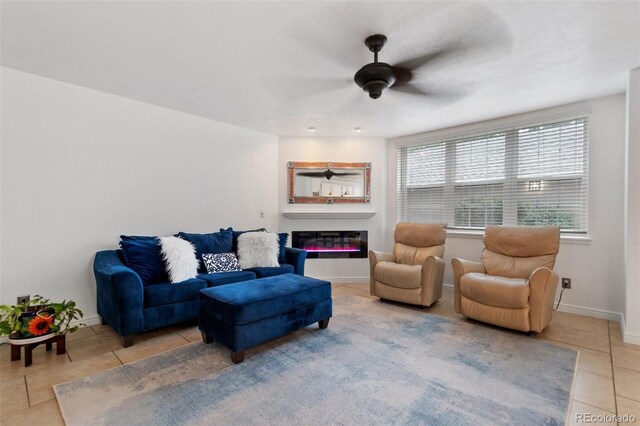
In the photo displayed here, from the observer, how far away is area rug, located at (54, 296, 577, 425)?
5.64ft

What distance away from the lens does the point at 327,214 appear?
4852mm

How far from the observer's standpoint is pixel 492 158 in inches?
Result: 164

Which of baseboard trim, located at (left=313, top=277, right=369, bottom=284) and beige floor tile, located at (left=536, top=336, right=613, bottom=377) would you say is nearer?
beige floor tile, located at (left=536, top=336, right=613, bottom=377)

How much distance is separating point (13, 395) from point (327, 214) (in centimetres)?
375

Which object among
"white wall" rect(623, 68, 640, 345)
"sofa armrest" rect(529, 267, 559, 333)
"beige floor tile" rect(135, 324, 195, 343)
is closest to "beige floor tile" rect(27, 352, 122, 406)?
"beige floor tile" rect(135, 324, 195, 343)

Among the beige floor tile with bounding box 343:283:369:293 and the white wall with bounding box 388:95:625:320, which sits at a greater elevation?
the white wall with bounding box 388:95:625:320

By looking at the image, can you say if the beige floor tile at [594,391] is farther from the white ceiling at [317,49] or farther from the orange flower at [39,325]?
the orange flower at [39,325]

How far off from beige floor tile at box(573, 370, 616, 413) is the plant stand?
3.72 meters

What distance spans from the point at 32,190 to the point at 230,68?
212cm

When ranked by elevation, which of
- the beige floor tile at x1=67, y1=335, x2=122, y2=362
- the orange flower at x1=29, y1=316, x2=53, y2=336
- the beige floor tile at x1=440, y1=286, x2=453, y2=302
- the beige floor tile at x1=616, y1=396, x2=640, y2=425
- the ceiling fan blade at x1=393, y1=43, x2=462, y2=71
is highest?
the ceiling fan blade at x1=393, y1=43, x2=462, y2=71

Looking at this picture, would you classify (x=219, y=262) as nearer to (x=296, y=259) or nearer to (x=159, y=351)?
(x=296, y=259)

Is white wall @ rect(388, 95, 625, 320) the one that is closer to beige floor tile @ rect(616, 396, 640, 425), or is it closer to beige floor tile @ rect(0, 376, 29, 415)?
beige floor tile @ rect(616, 396, 640, 425)

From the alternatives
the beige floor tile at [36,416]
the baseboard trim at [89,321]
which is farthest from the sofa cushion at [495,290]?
the baseboard trim at [89,321]

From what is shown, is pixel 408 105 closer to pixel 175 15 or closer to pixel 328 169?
pixel 328 169
